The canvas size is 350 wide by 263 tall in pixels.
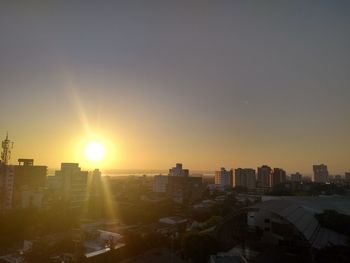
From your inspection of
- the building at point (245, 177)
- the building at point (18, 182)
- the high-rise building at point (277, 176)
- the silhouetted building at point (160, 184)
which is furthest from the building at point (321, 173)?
the building at point (18, 182)

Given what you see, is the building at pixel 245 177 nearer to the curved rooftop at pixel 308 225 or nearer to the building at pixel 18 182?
the building at pixel 18 182

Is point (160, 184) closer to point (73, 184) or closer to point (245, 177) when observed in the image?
point (245, 177)

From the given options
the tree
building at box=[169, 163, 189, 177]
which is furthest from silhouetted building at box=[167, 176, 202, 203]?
the tree

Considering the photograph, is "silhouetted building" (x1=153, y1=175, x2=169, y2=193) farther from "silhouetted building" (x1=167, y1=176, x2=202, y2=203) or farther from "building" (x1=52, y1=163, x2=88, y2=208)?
"building" (x1=52, y1=163, x2=88, y2=208)

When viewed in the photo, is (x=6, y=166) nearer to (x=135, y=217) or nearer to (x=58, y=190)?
(x=58, y=190)

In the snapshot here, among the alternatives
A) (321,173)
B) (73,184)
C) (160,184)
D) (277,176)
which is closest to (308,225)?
(73,184)
